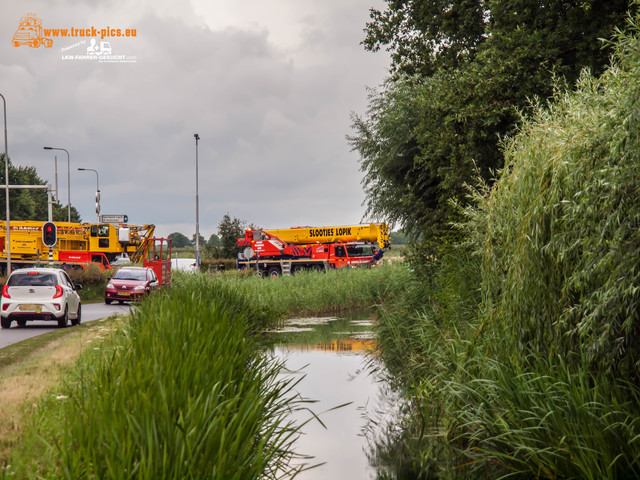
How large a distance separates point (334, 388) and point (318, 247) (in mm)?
33305

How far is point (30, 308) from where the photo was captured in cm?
1834

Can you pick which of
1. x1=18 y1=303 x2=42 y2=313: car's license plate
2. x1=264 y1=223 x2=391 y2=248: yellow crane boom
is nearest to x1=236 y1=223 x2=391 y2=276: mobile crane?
x1=264 y1=223 x2=391 y2=248: yellow crane boom

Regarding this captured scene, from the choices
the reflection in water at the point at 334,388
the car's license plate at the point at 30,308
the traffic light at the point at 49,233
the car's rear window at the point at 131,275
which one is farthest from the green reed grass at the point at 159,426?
the car's rear window at the point at 131,275

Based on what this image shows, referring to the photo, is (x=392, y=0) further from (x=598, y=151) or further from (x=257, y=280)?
(x=598, y=151)

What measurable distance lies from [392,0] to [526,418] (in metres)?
16.0

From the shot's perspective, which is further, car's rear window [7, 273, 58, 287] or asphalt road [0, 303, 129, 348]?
car's rear window [7, 273, 58, 287]

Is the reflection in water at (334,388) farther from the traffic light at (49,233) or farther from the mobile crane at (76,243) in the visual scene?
the mobile crane at (76,243)

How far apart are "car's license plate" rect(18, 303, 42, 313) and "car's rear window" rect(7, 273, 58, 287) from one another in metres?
0.53

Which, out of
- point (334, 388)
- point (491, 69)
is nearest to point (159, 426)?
point (334, 388)

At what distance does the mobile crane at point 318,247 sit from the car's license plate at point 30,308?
26.2 meters

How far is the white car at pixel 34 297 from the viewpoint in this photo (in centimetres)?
1825

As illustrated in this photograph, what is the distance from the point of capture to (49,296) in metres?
18.3

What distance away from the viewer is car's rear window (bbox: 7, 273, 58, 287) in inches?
719

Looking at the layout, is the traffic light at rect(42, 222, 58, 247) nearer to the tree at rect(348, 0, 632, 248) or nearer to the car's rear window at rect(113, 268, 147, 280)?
the car's rear window at rect(113, 268, 147, 280)
